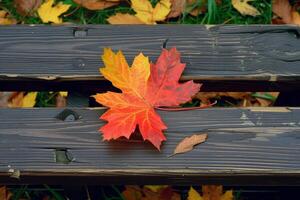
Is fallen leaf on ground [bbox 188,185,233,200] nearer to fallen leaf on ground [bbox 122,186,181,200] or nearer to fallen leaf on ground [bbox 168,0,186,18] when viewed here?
fallen leaf on ground [bbox 122,186,181,200]

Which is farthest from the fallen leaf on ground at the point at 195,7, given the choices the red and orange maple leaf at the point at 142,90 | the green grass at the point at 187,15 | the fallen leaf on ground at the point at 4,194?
the fallen leaf on ground at the point at 4,194

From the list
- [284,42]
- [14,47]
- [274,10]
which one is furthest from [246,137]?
[274,10]

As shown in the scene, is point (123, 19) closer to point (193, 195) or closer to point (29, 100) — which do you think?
point (29, 100)

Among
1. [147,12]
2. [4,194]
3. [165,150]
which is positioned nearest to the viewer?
[165,150]

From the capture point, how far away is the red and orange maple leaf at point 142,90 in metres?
1.22

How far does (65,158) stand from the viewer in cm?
122

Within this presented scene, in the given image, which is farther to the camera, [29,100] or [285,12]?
[285,12]

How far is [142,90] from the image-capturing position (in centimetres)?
128

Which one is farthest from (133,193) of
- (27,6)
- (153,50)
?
(27,6)

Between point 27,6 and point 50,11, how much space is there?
4.9 inches

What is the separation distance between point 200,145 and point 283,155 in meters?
0.21

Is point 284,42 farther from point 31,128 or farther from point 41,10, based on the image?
point 41,10

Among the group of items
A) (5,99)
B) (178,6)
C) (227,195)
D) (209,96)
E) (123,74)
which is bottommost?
(227,195)

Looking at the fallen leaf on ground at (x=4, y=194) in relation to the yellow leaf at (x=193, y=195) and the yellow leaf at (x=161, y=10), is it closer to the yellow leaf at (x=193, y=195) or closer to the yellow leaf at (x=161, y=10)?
the yellow leaf at (x=193, y=195)
